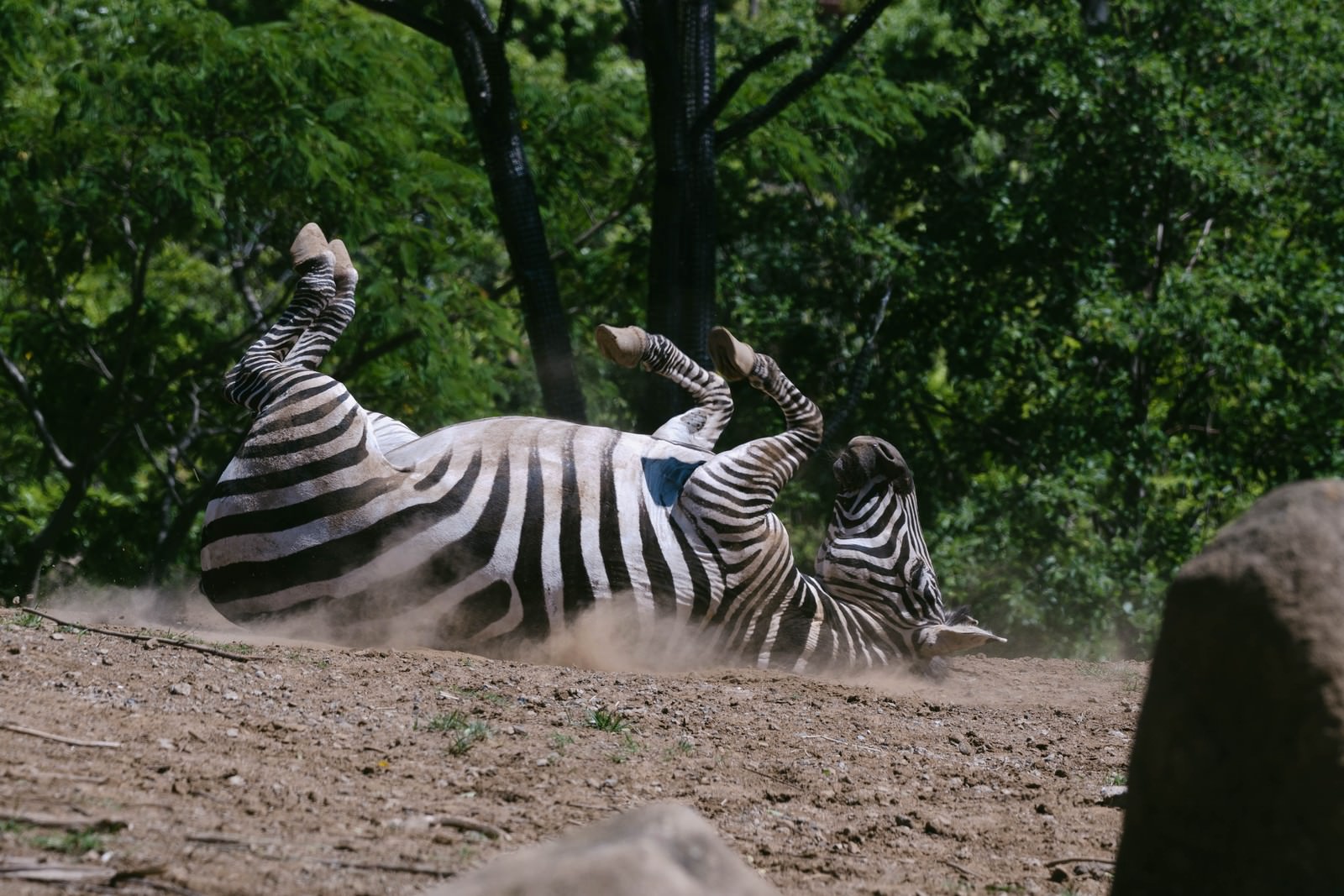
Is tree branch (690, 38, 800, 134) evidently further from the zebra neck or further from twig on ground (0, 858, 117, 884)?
twig on ground (0, 858, 117, 884)

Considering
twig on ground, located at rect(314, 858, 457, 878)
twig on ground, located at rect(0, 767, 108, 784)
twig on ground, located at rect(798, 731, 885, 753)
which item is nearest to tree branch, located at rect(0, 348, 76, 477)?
twig on ground, located at rect(798, 731, 885, 753)

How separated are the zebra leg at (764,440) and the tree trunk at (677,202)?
73.5 inches

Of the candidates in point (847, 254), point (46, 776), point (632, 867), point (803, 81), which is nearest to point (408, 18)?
point (803, 81)

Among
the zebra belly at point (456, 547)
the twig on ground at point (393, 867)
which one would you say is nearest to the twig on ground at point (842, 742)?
the zebra belly at point (456, 547)

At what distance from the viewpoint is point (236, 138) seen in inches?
410

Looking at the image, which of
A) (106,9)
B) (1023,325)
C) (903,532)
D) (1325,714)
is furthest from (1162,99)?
(1325,714)

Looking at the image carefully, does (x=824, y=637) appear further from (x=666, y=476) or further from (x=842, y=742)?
(x=842, y=742)

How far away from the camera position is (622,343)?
6.84 metres

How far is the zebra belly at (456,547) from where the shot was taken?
19.4 ft

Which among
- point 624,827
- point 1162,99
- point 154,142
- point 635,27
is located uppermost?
point 1162,99

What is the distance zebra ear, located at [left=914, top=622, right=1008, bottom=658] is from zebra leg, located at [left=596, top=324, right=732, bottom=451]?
4.64ft

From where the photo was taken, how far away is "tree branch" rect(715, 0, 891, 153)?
345 inches

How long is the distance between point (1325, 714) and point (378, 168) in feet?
31.2

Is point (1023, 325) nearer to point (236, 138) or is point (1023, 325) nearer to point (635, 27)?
point (635, 27)
